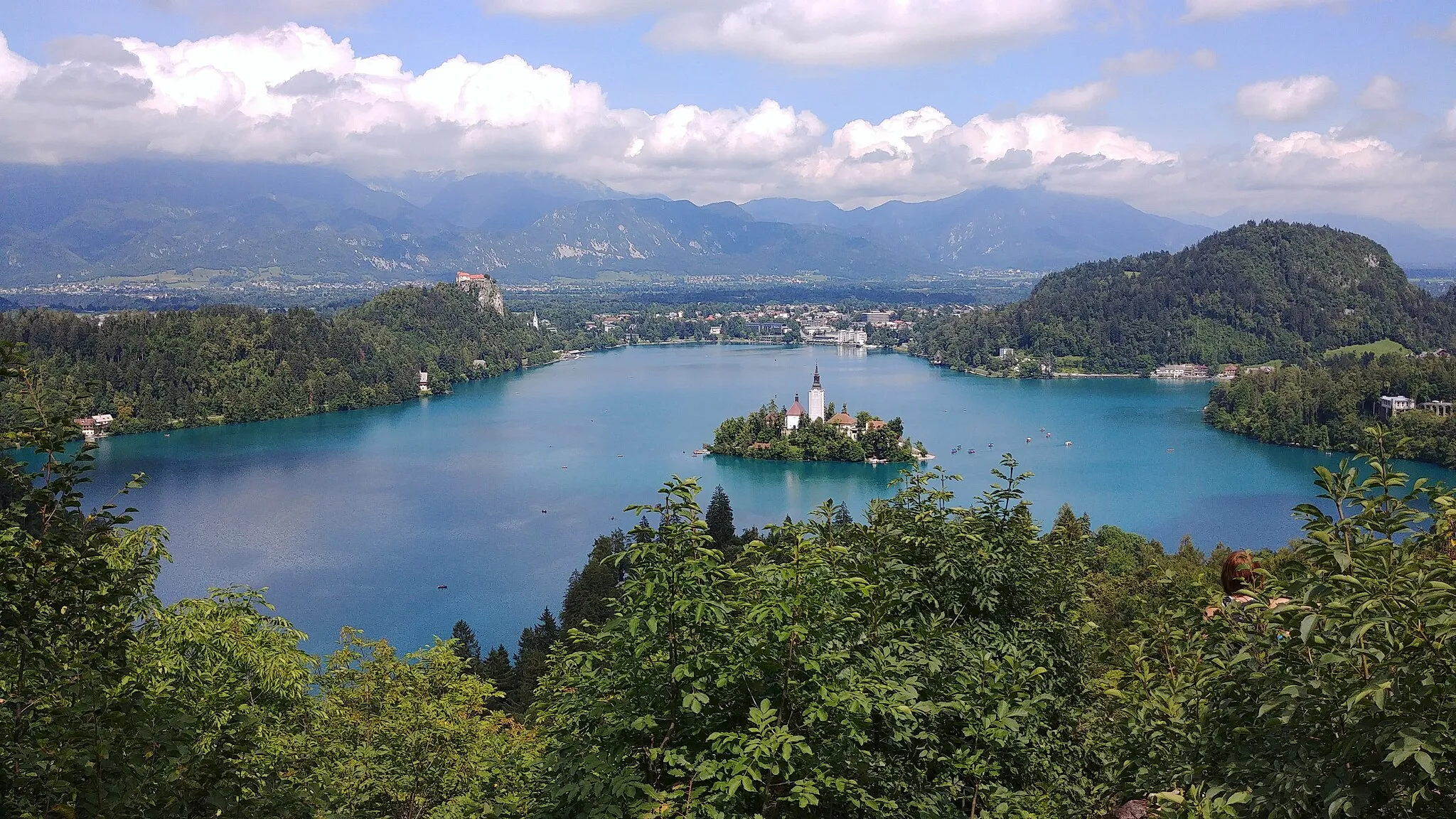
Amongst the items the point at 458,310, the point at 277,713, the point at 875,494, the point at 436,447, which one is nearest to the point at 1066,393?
Answer: the point at 875,494

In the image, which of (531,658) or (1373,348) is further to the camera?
(1373,348)

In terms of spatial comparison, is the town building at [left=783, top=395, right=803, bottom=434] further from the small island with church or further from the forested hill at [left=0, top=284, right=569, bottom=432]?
the forested hill at [left=0, top=284, right=569, bottom=432]

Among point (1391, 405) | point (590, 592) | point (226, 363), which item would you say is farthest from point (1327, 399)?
point (226, 363)

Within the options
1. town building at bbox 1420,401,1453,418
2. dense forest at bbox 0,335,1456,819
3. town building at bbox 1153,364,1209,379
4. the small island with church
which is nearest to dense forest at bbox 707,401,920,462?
the small island with church

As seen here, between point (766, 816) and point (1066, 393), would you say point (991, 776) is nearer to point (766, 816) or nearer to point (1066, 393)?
point (766, 816)

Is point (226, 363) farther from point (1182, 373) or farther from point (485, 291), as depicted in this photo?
point (1182, 373)
